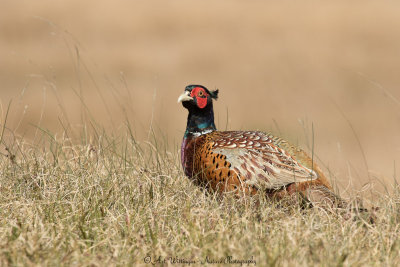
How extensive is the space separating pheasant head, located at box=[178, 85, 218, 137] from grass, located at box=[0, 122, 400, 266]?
35 centimetres

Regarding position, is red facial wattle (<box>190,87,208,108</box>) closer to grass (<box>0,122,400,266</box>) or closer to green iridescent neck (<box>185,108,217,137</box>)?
green iridescent neck (<box>185,108,217,137</box>)

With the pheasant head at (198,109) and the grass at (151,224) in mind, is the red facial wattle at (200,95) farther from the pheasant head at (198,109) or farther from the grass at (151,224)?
the grass at (151,224)

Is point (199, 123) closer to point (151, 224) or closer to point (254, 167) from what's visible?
point (254, 167)

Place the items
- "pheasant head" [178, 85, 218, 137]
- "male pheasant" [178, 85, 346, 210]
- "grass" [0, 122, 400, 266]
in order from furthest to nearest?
"pheasant head" [178, 85, 218, 137] < "male pheasant" [178, 85, 346, 210] < "grass" [0, 122, 400, 266]

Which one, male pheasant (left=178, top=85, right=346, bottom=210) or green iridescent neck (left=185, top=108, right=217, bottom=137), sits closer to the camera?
male pheasant (left=178, top=85, right=346, bottom=210)

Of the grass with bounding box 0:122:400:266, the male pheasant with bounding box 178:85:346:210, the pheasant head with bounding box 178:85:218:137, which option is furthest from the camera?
the pheasant head with bounding box 178:85:218:137

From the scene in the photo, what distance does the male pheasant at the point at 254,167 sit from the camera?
4727 mm

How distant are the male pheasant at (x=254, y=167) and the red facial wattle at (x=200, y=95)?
31cm

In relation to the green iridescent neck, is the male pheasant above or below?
below

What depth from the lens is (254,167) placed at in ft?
15.7

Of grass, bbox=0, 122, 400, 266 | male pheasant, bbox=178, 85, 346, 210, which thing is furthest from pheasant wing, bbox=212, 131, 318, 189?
grass, bbox=0, 122, 400, 266

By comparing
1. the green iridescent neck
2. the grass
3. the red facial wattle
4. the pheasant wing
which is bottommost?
the grass

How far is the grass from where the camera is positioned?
3402mm

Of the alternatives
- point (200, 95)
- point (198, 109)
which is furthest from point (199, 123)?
point (200, 95)
